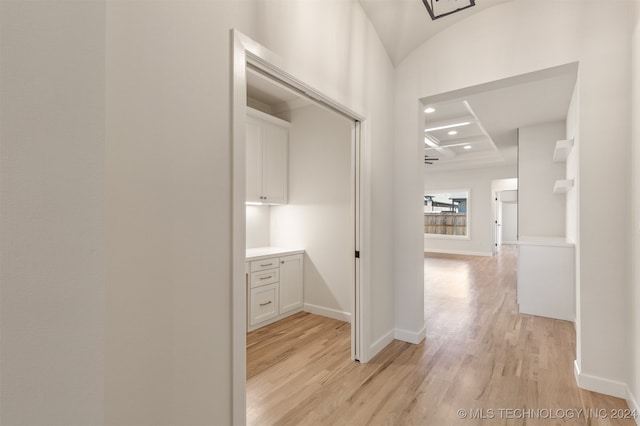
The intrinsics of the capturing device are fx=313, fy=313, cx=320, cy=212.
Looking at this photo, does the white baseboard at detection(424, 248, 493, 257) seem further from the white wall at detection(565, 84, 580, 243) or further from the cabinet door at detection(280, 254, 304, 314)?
the cabinet door at detection(280, 254, 304, 314)

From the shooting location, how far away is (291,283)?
400 cm

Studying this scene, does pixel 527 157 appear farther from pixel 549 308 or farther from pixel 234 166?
pixel 234 166

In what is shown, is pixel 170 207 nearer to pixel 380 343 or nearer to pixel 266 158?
pixel 380 343

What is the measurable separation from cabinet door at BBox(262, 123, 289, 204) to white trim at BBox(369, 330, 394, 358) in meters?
2.08

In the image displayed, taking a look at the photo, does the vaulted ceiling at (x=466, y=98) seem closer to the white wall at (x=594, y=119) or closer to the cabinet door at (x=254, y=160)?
the white wall at (x=594, y=119)

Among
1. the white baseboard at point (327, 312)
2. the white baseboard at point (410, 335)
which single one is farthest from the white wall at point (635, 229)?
the white baseboard at point (327, 312)

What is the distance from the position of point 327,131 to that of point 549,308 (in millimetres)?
3583

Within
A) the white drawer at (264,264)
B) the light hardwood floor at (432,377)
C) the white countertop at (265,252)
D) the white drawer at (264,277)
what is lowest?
the light hardwood floor at (432,377)

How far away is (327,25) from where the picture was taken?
89.1 inches

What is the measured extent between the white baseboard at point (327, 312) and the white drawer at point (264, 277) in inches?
26.9

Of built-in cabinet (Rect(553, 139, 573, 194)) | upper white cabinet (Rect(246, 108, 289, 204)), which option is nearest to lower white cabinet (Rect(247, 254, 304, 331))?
upper white cabinet (Rect(246, 108, 289, 204))

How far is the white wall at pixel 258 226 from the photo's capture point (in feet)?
13.5

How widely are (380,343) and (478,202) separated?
7879 mm

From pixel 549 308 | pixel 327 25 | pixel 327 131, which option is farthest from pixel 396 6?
pixel 549 308
